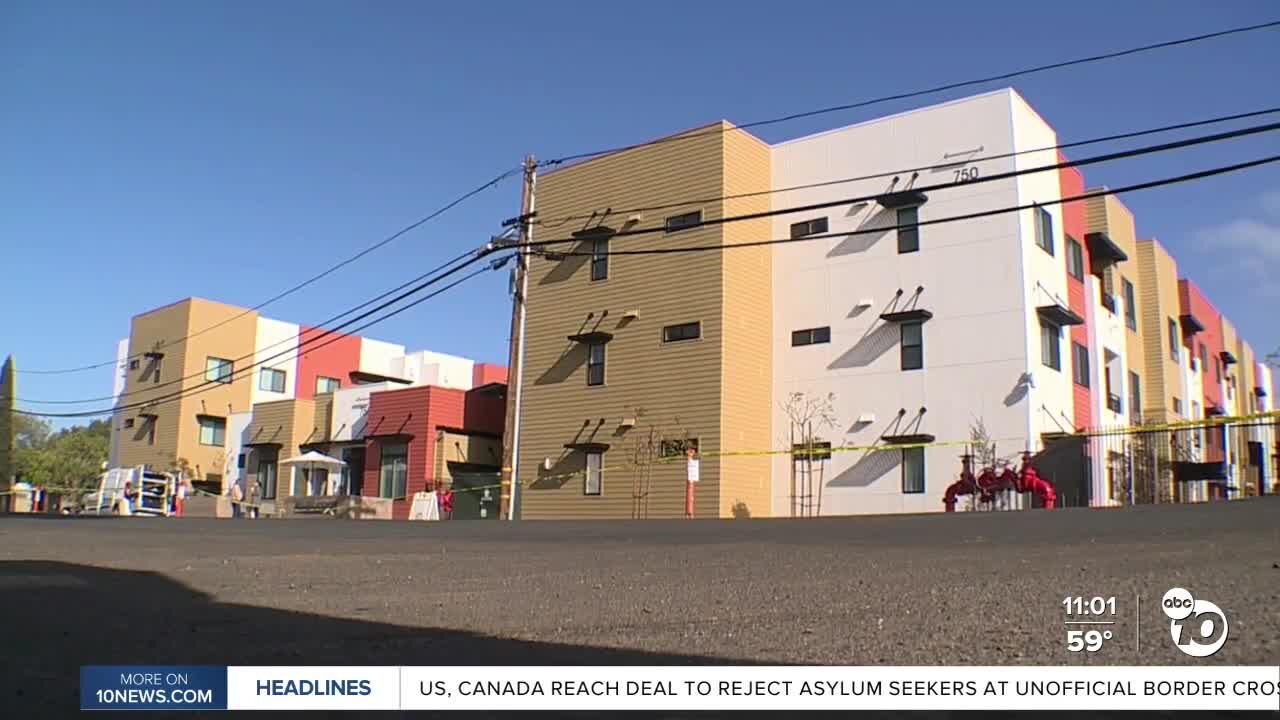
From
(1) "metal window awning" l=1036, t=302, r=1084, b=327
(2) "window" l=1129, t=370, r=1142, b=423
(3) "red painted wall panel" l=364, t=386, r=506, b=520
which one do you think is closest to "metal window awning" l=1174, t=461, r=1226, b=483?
(1) "metal window awning" l=1036, t=302, r=1084, b=327

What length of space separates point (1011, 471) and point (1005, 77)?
10.4 metres

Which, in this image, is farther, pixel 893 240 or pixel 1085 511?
pixel 893 240

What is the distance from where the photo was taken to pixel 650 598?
892 cm

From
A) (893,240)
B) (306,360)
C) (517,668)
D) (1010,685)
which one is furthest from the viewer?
(306,360)

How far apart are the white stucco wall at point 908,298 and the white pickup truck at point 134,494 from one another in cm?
2432

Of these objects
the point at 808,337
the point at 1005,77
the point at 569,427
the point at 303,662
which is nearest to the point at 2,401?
the point at 569,427

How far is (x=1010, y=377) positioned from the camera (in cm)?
2858

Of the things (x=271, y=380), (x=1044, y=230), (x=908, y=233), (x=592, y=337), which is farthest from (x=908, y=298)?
(x=271, y=380)

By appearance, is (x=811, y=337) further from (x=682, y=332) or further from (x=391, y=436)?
(x=391, y=436)

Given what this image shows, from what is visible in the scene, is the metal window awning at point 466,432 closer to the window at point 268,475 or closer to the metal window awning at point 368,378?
the window at point 268,475

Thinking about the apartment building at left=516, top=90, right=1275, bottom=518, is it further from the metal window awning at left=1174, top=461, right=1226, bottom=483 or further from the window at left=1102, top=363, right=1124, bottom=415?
the metal window awning at left=1174, top=461, right=1226, bottom=483

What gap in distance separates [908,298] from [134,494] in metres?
29.3

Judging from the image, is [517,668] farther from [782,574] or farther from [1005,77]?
[1005,77]

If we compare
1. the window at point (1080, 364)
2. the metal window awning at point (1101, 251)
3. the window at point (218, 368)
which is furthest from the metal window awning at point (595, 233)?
the window at point (218, 368)
